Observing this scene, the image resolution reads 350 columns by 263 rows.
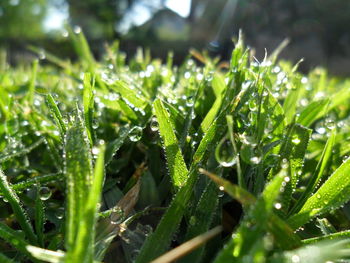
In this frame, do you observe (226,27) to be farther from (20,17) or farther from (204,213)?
(20,17)

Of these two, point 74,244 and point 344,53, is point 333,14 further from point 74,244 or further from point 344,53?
point 74,244

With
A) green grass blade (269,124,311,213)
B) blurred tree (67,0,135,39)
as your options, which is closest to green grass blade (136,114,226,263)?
green grass blade (269,124,311,213)

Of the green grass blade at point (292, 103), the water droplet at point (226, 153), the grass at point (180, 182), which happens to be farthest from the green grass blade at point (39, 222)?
the green grass blade at point (292, 103)

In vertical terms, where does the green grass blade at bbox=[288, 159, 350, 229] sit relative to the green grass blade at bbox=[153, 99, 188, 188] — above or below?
below

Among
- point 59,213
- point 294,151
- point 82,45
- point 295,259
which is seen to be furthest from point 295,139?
point 82,45

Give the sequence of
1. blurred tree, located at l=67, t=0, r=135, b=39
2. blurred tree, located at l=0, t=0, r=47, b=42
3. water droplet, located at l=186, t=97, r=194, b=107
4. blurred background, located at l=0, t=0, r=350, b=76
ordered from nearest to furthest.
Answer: water droplet, located at l=186, t=97, r=194, b=107, blurred background, located at l=0, t=0, r=350, b=76, blurred tree, located at l=67, t=0, r=135, b=39, blurred tree, located at l=0, t=0, r=47, b=42

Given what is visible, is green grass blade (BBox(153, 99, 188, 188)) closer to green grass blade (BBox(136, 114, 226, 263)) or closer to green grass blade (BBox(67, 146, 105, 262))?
green grass blade (BBox(136, 114, 226, 263))
